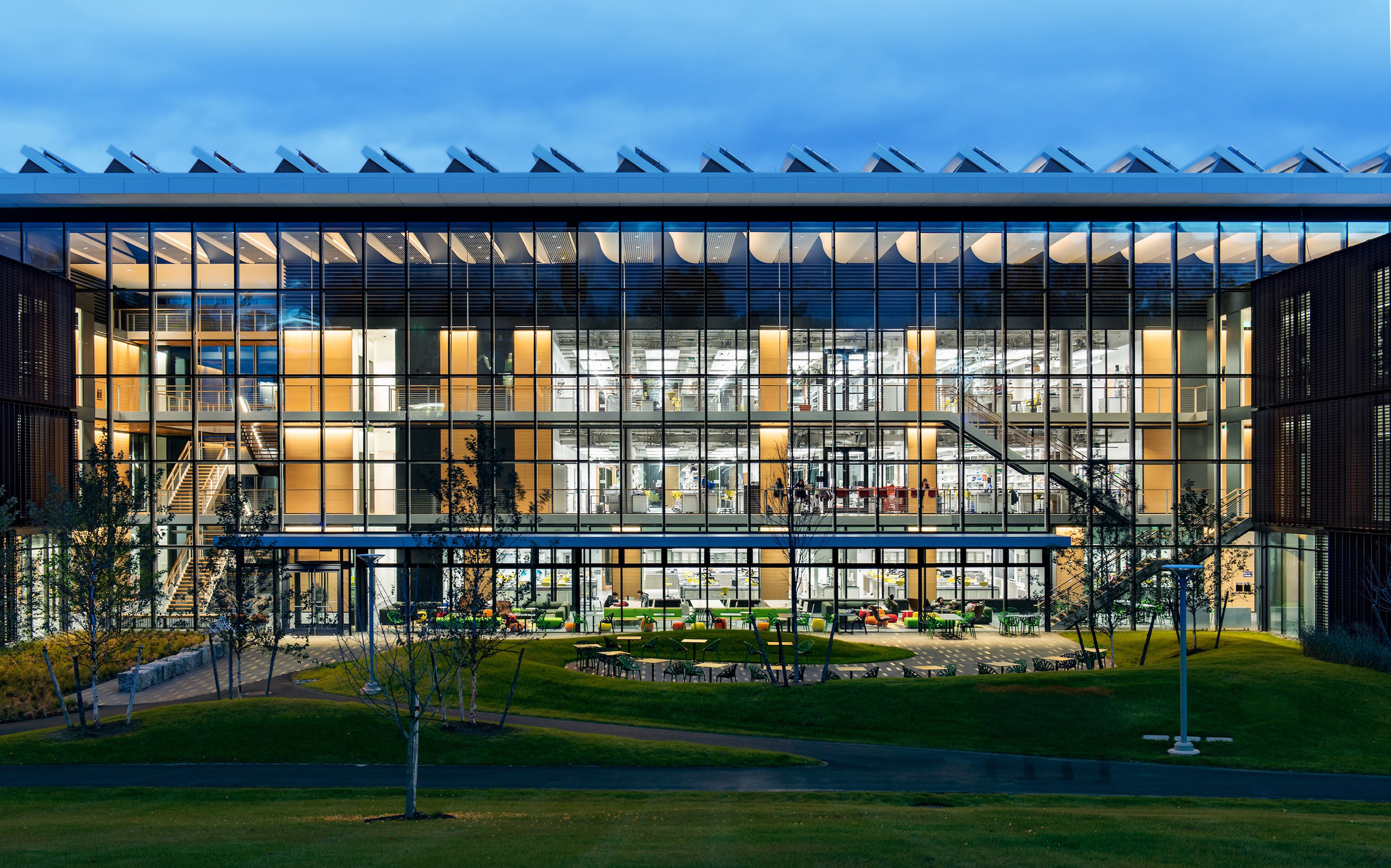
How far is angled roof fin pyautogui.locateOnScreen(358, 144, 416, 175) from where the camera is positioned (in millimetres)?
31484

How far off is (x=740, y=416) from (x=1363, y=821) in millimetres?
22051

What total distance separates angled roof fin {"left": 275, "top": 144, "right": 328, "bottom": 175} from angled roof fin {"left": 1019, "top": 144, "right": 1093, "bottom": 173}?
23.9 meters

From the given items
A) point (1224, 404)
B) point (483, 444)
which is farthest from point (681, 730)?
point (1224, 404)

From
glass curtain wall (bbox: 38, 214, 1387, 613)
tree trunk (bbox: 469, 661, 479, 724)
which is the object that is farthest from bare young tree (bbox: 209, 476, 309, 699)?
glass curtain wall (bbox: 38, 214, 1387, 613)

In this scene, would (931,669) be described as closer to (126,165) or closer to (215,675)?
(215,675)

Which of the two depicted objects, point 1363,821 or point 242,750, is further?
point 242,750

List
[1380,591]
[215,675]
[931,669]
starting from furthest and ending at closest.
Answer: [931,669] < [1380,591] < [215,675]

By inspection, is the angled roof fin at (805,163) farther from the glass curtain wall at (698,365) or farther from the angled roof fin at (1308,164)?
the angled roof fin at (1308,164)

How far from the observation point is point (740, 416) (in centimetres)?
3331

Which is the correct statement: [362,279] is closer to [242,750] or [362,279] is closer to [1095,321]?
[242,750]

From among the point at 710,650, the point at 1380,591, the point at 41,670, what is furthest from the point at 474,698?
the point at 1380,591

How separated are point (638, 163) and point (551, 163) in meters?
2.96

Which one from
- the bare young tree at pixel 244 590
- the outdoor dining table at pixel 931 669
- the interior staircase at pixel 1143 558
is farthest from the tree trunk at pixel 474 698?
the interior staircase at pixel 1143 558

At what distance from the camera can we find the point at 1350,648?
2534cm
